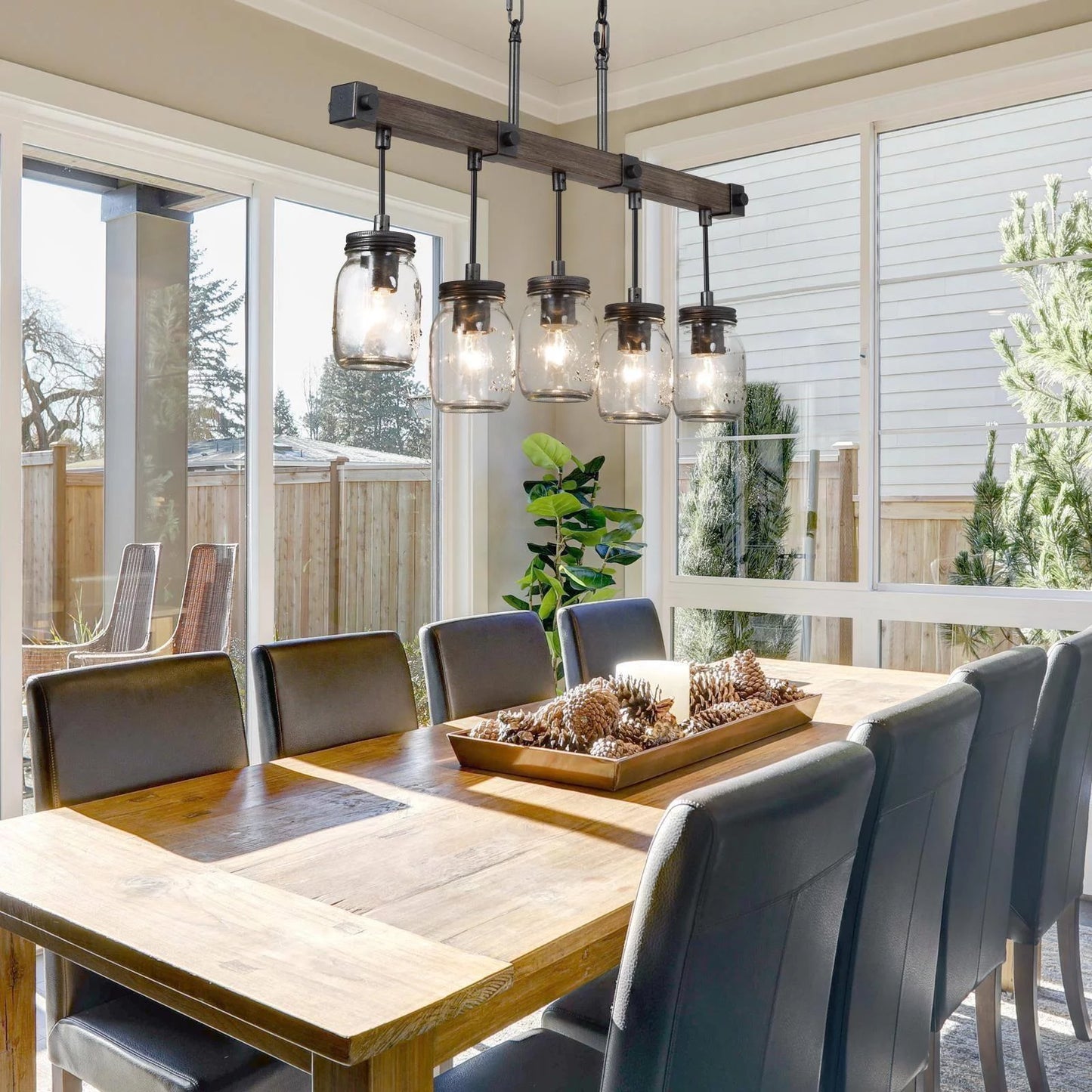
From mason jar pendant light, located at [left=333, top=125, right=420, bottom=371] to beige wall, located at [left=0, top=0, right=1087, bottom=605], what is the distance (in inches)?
68.0

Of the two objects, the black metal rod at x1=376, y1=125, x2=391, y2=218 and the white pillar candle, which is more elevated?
the black metal rod at x1=376, y1=125, x2=391, y2=218

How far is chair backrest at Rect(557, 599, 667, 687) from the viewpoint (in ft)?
9.53

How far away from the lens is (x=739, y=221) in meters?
4.18

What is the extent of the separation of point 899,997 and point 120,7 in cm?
313

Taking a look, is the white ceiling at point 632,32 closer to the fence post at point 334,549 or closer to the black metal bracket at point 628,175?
the fence post at point 334,549

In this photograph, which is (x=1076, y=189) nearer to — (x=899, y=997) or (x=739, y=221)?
(x=739, y=221)

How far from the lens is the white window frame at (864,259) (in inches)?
135

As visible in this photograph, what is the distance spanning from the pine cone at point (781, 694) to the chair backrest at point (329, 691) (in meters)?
0.80

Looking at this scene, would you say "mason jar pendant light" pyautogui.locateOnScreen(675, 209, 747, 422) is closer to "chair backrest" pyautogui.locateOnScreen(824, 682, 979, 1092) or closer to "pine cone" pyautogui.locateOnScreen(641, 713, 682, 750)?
"pine cone" pyautogui.locateOnScreen(641, 713, 682, 750)

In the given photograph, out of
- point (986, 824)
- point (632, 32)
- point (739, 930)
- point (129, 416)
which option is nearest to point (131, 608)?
point (129, 416)

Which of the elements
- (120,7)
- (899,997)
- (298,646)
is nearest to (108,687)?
(298,646)

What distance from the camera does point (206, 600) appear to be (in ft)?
11.1

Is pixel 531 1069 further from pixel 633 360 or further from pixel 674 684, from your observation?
pixel 633 360

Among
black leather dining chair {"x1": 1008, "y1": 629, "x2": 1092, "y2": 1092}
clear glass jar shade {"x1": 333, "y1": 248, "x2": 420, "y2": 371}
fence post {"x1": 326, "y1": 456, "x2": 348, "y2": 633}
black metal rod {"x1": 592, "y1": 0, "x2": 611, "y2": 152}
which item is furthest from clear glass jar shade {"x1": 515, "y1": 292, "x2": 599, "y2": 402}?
fence post {"x1": 326, "y1": 456, "x2": 348, "y2": 633}
